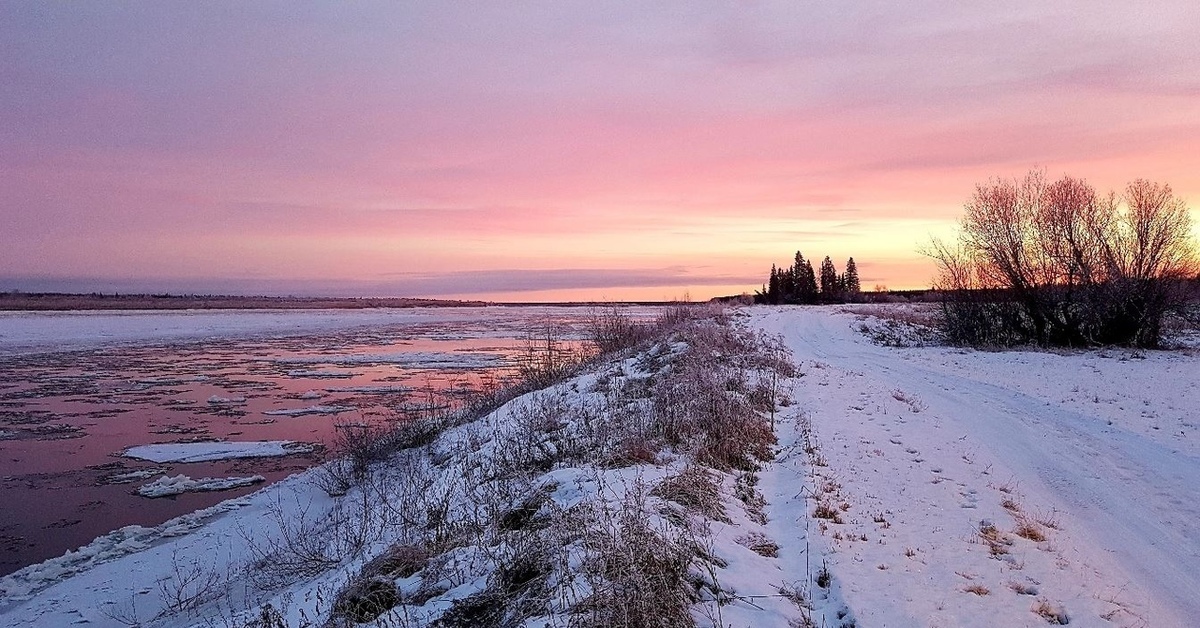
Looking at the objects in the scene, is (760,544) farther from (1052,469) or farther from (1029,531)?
(1052,469)

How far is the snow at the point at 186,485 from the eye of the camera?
9805 mm

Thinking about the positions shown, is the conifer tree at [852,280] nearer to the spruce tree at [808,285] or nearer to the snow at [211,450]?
the spruce tree at [808,285]

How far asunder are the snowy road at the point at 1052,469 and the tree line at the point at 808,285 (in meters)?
80.8

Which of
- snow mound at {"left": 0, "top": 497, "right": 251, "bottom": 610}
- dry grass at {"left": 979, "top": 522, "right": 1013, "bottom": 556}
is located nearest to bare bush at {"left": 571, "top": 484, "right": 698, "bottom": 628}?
dry grass at {"left": 979, "top": 522, "right": 1013, "bottom": 556}

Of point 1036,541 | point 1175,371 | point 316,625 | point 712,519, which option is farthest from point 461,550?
point 1175,371

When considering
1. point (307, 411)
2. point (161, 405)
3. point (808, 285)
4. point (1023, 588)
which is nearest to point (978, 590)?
point (1023, 588)

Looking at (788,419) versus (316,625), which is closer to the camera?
(316,625)

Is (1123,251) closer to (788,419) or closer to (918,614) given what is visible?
(788,419)

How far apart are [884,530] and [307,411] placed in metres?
13.6

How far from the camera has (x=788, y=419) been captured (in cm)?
1080

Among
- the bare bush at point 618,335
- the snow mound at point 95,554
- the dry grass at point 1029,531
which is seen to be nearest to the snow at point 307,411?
the snow mound at point 95,554

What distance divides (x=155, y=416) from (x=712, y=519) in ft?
46.6

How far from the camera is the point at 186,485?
10109mm

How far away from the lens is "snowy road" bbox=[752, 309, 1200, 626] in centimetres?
488
